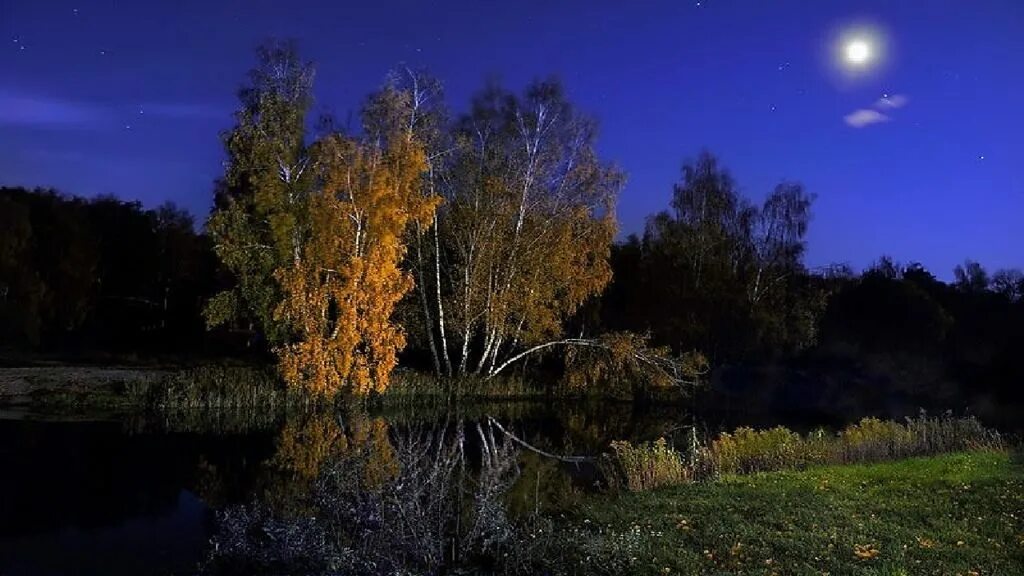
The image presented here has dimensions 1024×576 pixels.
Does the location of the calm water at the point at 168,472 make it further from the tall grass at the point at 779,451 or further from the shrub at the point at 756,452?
the shrub at the point at 756,452

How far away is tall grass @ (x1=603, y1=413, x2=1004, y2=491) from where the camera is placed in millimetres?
15852

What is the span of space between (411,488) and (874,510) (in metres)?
6.51

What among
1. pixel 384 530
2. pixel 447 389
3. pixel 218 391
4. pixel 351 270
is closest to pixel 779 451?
pixel 384 530

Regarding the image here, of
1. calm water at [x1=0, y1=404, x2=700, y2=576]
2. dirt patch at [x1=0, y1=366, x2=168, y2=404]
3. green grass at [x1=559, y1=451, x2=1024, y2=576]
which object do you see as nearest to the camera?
green grass at [x1=559, y1=451, x2=1024, y2=576]

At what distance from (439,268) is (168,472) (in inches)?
747

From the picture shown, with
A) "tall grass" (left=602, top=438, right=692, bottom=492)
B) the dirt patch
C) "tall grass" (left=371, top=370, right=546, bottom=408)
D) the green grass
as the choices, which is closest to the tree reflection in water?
the green grass

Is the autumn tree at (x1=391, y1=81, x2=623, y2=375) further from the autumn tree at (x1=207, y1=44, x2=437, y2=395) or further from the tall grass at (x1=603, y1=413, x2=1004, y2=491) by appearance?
the tall grass at (x1=603, y1=413, x2=1004, y2=491)

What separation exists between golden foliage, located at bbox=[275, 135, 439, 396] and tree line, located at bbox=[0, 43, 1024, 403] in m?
0.07

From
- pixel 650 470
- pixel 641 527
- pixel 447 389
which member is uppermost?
pixel 447 389

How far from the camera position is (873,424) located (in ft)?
68.4

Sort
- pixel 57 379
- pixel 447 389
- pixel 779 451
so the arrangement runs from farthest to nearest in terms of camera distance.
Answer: pixel 447 389
pixel 57 379
pixel 779 451

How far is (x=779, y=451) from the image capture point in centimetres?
1811

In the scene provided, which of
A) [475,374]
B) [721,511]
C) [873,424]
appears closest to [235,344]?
[475,374]

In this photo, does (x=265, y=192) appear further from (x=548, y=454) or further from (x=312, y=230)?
(x=548, y=454)
